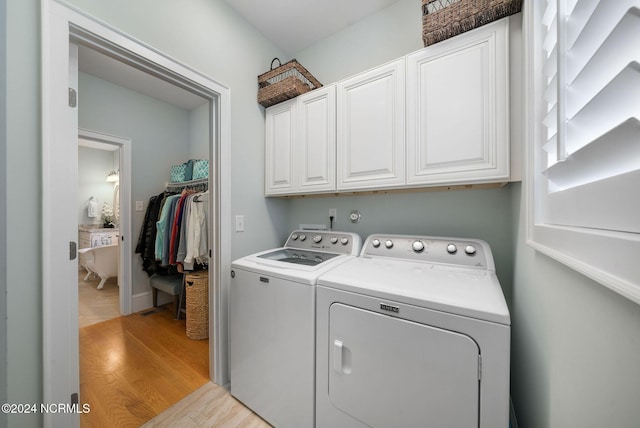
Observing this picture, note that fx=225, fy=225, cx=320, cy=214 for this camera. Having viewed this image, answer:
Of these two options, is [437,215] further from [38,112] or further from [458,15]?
[38,112]

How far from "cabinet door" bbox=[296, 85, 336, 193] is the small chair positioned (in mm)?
2055

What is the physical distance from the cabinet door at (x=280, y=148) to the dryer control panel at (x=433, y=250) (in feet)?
2.68

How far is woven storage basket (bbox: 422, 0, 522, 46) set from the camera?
3.57ft

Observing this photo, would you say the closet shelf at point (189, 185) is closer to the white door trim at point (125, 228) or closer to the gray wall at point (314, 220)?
the white door trim at point (125, 228)

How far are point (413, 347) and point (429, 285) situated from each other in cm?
26

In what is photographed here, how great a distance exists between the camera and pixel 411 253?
1422 millimetres

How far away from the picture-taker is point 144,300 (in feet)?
9.48

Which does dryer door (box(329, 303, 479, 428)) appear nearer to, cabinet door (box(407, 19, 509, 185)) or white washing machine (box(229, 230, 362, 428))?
white washing machine (box(229, 230, 362, 428))

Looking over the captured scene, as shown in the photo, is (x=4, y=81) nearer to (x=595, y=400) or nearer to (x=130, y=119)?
(x=595, y=400)

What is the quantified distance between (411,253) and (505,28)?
49.1 inches

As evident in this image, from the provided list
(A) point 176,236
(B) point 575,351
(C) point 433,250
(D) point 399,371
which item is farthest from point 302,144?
(A) point 176,236

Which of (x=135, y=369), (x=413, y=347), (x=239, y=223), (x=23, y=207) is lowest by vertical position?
(x=135, y=369)

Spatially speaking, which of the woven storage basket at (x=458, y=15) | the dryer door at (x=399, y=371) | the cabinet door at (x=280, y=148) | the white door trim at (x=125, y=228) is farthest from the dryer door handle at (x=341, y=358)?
the white door trim at (x=125, y=228)

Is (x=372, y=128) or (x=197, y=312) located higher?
(x=372, y=128)
